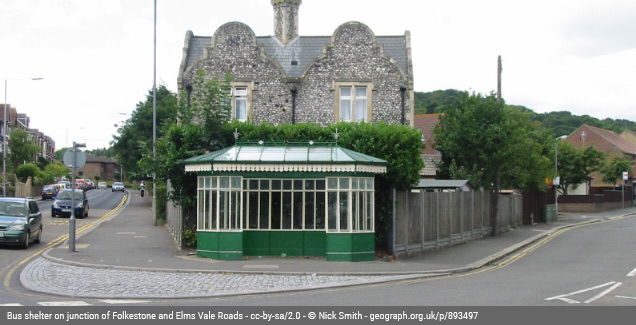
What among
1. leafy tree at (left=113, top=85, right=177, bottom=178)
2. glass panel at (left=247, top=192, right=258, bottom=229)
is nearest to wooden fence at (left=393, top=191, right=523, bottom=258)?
glass panel at (left=247, top=192, right=258, bottom=229)

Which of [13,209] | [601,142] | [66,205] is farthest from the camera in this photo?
[601,142]

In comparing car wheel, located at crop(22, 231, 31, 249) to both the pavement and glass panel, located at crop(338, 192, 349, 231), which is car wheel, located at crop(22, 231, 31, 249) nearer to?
the pavement

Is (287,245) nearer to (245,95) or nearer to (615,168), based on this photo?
(245,95)

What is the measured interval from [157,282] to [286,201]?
5892mm

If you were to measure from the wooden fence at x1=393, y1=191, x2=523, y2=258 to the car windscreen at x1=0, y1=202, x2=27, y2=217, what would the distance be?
12399mm

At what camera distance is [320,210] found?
65.3 feet

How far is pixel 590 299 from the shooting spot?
1251 cm

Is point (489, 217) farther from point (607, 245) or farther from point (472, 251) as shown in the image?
point (472, 251)

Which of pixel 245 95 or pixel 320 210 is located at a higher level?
pixel 245 95

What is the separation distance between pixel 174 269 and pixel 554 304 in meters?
9.11

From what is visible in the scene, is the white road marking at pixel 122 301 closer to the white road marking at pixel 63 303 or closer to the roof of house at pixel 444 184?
the white road marking at pixel 63 303

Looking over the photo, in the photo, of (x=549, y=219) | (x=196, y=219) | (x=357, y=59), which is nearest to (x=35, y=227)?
(x=196, y=219)

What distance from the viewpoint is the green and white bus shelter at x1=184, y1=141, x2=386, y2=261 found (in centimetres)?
1898

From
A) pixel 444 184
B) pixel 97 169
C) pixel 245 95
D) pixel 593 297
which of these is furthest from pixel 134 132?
pixel 97 169
